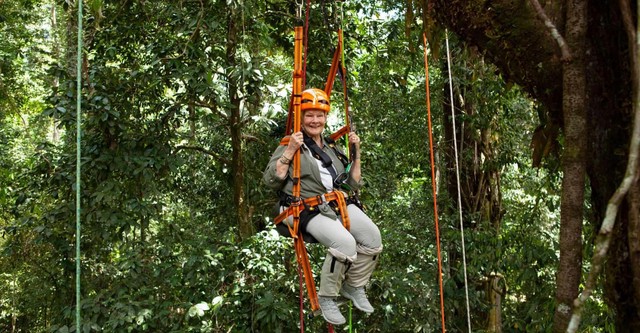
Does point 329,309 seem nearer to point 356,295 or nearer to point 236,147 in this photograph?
point 356,295

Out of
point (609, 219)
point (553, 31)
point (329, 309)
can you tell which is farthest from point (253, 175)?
point (609, 219)

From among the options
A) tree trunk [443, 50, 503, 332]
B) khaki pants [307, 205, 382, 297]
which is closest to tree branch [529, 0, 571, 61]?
khaki pants [307, 205, 382, 297]

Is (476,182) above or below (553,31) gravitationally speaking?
below

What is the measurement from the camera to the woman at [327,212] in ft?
10.1

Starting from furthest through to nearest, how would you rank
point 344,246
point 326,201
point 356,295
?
point 356,295
point 326,201
point 344,246

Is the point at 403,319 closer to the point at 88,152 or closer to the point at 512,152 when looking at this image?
the point at 512,152

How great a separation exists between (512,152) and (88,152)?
3.23 m

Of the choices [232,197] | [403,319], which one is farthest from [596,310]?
[232,197]

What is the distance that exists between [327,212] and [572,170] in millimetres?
1524

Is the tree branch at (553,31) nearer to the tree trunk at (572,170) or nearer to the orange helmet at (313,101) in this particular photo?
the tree trunk at (572,170)

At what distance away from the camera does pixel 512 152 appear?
5.31 metres

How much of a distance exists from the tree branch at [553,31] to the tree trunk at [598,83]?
0.04 metres

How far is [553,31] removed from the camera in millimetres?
1845

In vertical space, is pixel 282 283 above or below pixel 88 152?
below
